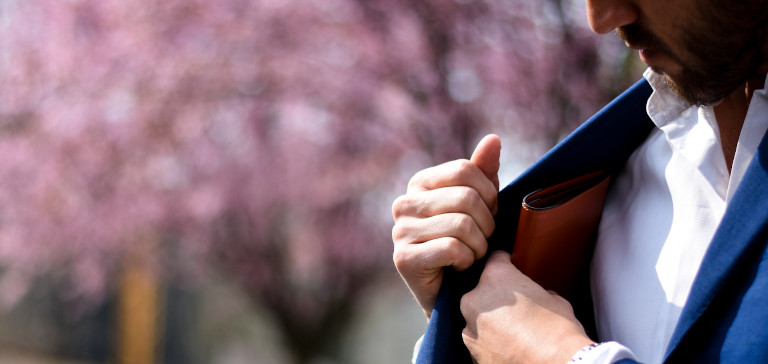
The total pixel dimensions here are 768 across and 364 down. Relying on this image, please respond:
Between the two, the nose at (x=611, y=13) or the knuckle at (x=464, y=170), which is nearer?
the nose at (x=611, y=13)

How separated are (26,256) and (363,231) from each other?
7.74 ft

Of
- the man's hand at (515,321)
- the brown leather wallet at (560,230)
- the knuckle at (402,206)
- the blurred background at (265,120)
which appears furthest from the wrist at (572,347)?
the blurred background at (265,120)

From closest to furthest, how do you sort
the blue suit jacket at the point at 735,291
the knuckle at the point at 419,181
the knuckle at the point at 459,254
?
the blue suit jacket at the point at 735,291
the knuckle at the point at 459,254
the knuckle at the point at 419,181

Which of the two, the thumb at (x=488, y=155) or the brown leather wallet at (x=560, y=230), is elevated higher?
the thumb at (x=488, y=155)

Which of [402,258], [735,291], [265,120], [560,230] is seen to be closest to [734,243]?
[735,291]

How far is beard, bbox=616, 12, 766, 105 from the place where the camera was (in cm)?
84

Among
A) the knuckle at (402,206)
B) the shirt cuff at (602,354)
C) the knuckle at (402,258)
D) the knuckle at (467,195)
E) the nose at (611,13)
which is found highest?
the nose at (611,13)

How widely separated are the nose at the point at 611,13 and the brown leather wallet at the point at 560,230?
0.74 feet

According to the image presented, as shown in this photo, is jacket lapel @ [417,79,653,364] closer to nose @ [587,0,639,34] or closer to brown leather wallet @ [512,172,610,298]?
brown leather wallet @ [512,172,610,298]

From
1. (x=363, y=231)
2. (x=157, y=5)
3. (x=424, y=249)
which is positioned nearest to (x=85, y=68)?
(x=157, y=5)

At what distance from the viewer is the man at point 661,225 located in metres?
0.78

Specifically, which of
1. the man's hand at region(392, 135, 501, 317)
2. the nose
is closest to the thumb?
the man's hand at region(392, 135, 501, 317)

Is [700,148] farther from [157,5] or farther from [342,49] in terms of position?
[157,5]

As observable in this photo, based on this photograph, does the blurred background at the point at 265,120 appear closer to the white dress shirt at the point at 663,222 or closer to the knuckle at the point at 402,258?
the white dress shirt at the point at 663,222
